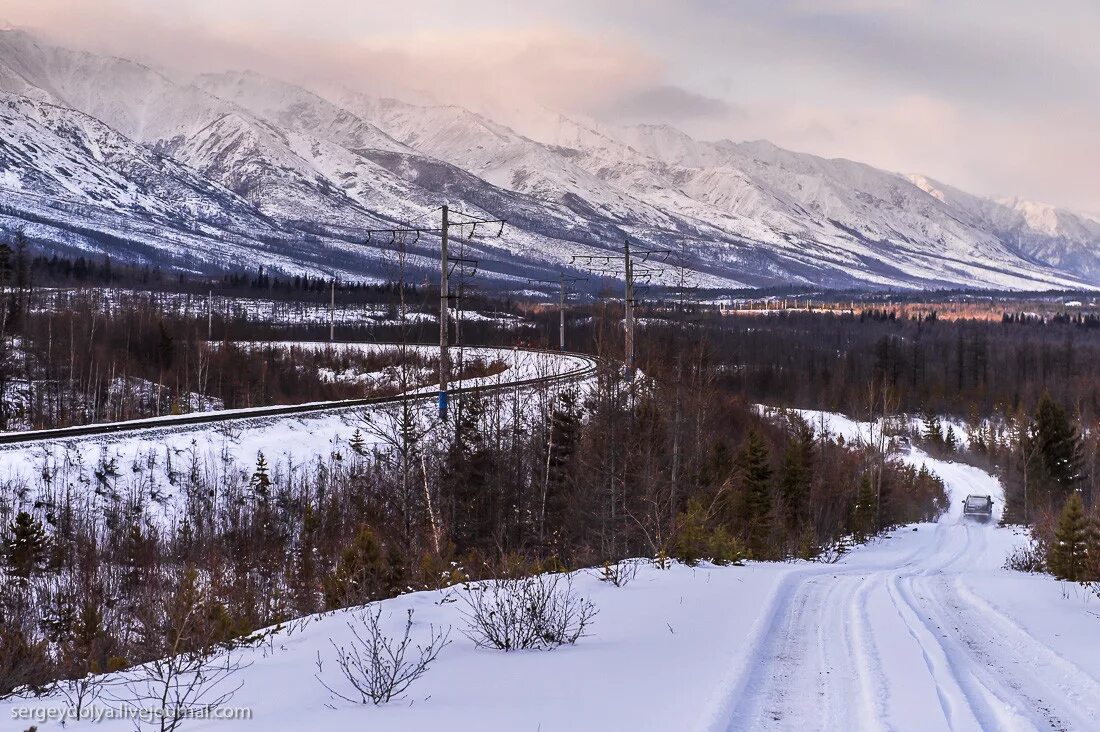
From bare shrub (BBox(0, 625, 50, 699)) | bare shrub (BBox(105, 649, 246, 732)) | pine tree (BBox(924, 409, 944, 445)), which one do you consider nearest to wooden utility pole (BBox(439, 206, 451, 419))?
bare shrub (BBox(0, 625, 50, 699))

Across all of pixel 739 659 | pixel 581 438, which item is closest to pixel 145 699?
pixel 739 659

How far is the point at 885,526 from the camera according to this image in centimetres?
5303

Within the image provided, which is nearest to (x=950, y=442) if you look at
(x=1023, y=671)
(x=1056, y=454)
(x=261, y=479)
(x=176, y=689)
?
(x=1056, y=454)

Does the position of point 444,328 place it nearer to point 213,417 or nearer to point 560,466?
point 560,466

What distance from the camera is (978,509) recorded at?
59250mm

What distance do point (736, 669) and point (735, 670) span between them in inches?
1.4

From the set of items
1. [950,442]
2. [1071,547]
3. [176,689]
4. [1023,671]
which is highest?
[176,689]

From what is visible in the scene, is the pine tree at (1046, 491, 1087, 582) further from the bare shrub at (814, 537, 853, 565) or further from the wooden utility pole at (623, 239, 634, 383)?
the wooden utility pole at (623, 239, 634, 383)

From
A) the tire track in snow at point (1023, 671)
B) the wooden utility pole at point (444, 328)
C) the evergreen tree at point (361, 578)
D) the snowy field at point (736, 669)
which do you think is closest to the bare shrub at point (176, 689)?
the snowy field at point (736, 669)

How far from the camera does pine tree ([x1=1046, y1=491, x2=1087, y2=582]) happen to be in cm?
1636

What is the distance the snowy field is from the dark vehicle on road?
51.3 m

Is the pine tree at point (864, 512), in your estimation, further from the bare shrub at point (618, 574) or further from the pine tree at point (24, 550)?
the pine tree at point (24, 550)

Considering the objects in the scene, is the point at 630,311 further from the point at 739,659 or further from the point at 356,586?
the point at 739,659

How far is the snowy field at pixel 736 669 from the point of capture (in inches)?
249
